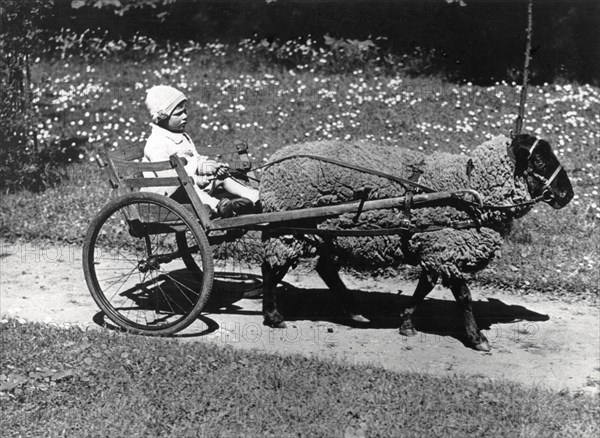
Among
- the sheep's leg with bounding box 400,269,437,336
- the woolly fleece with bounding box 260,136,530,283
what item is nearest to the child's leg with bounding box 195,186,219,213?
the woolly fleece with bounding box 260,136,530,283

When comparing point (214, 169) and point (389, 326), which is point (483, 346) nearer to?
point (389, 326)

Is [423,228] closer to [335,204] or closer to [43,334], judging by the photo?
[335,204]

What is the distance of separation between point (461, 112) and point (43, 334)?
294 inches

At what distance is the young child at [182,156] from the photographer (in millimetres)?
6000

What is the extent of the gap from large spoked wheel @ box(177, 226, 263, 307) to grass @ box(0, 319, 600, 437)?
124 centimetres

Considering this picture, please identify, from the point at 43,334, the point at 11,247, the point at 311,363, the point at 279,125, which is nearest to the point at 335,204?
the point at 311,363

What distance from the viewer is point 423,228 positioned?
5586mm

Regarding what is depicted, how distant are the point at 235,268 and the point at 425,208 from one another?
8.80 feet

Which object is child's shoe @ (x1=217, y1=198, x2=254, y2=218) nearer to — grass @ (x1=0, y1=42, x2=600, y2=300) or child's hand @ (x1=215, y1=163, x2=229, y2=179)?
child's hand @ (x1=215, y1=163, x2=229, y2=179)

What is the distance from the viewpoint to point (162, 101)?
6.25 m

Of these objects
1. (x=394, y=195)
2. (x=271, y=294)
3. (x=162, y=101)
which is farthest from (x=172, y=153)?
(x=394, y=195)

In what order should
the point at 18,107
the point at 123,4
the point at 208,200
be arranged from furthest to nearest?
the point at 123,4
the point at 18,107
the point at 208,200

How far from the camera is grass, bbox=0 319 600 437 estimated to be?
4.50 m

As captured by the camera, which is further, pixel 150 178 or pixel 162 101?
pixel 162 101
